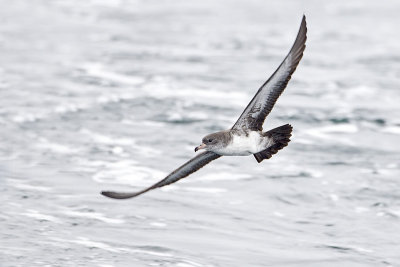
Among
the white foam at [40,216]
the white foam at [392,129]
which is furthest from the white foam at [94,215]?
the white foam at [392,129]

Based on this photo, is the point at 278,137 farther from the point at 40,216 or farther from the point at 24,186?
the point at 24,186

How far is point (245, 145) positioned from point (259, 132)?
241 mm

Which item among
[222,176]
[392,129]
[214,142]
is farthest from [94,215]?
[392,129]

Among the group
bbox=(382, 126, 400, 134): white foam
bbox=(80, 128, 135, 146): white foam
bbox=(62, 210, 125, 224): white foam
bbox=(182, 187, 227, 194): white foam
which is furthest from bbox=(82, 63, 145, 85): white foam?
bbox=(62, 210, 125, 224): white foam

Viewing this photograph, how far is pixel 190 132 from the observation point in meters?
15.5

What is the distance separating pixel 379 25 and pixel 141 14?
6302 mm

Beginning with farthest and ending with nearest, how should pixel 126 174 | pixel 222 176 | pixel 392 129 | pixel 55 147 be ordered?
pixel 392 129
pixel 55 147
pixel 222 176
pixel 126 174

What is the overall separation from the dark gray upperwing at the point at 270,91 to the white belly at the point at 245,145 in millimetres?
185

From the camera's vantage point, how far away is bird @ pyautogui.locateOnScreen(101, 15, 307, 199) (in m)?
8.07

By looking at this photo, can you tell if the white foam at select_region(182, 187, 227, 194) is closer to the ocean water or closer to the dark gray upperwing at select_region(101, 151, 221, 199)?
the ocean water

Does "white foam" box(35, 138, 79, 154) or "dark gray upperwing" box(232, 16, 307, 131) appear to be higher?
"white foam" box(35, 138, 79, 154)

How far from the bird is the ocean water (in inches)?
69.0

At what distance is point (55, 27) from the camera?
23.0m

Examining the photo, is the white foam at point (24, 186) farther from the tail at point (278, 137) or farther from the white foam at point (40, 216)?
the tail at point (278, 137)
